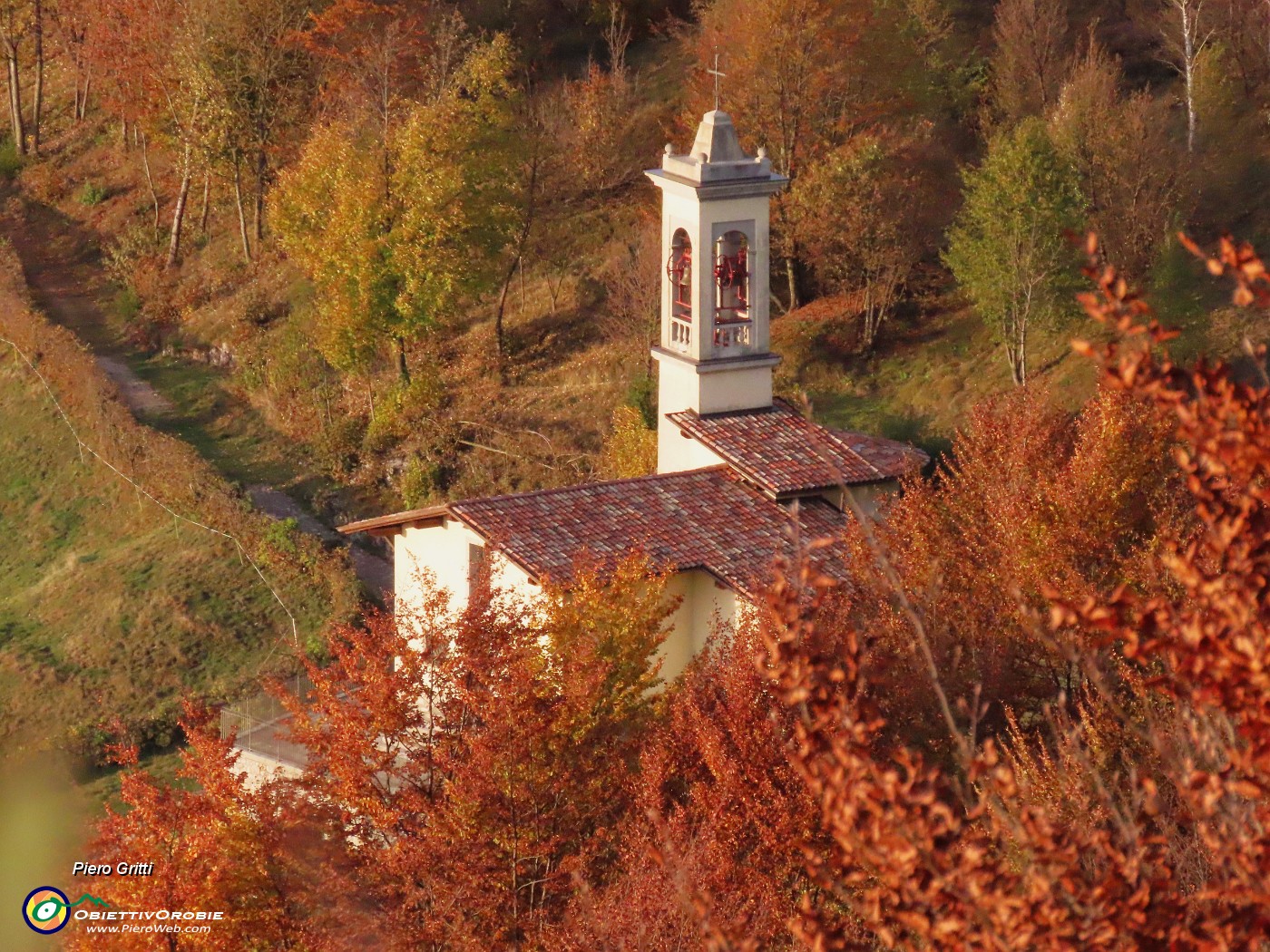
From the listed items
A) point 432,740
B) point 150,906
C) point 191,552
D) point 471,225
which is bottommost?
point 150,906

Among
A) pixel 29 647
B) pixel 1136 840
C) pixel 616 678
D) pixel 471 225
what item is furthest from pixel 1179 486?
pixel 471 225

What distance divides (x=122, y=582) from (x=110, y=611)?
1.32 meters

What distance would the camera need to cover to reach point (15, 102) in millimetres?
64188

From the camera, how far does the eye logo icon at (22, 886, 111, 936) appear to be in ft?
70.2

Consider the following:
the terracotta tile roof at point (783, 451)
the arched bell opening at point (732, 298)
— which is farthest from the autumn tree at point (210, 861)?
the arched bell opening at point (732, 298)

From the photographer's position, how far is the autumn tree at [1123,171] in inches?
1590

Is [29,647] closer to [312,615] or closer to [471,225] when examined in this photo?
[312,615]

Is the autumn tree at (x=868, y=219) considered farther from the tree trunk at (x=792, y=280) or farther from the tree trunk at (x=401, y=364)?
the tree trunk at (x=401, y=364)

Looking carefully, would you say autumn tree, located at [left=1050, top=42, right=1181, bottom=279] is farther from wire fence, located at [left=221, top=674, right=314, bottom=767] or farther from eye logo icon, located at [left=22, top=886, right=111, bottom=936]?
eye logo icon, located at [left=22, top=886, right=111, bottom=936]

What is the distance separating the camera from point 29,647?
34875 mm

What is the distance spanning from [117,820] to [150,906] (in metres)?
1.35

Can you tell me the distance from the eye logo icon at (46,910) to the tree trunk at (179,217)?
1453 inches

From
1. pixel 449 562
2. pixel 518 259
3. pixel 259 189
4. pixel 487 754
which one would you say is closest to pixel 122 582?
pixel 449 562

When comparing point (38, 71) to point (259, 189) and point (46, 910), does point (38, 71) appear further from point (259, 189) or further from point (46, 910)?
point (46, 910)
